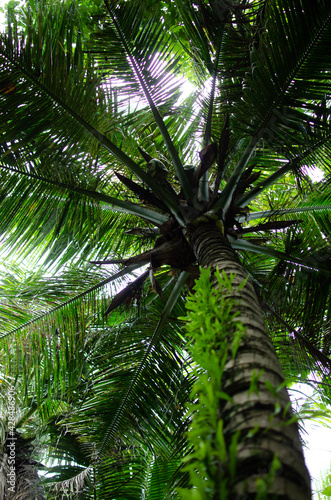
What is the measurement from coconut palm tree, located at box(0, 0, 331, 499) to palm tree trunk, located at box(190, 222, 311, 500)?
1.03 m

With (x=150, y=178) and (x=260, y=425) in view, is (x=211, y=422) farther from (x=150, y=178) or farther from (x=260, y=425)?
(x=150, y=178)

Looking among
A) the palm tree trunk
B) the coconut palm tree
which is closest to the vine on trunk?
the palm tree trunk

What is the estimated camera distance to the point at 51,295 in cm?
340

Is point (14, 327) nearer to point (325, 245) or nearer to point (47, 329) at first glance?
point (47, 329)

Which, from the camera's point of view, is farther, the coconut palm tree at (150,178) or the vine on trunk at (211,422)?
the coconut palm tree at (150,178)

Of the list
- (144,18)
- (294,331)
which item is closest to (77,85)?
(144,18)

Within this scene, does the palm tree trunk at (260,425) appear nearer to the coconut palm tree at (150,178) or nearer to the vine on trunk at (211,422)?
the vine on trunk at (211,422)

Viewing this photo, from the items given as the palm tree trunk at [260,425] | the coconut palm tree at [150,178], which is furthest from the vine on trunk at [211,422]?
the coconut palm tree at [150,178]

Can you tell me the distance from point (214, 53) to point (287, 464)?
3.53m

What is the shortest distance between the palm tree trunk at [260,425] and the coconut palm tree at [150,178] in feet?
3.39

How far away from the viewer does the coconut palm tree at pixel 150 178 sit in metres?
2.64

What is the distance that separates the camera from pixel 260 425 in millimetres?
735

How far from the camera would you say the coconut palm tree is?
2641mm

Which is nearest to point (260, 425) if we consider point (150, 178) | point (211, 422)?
point (211, 422)
